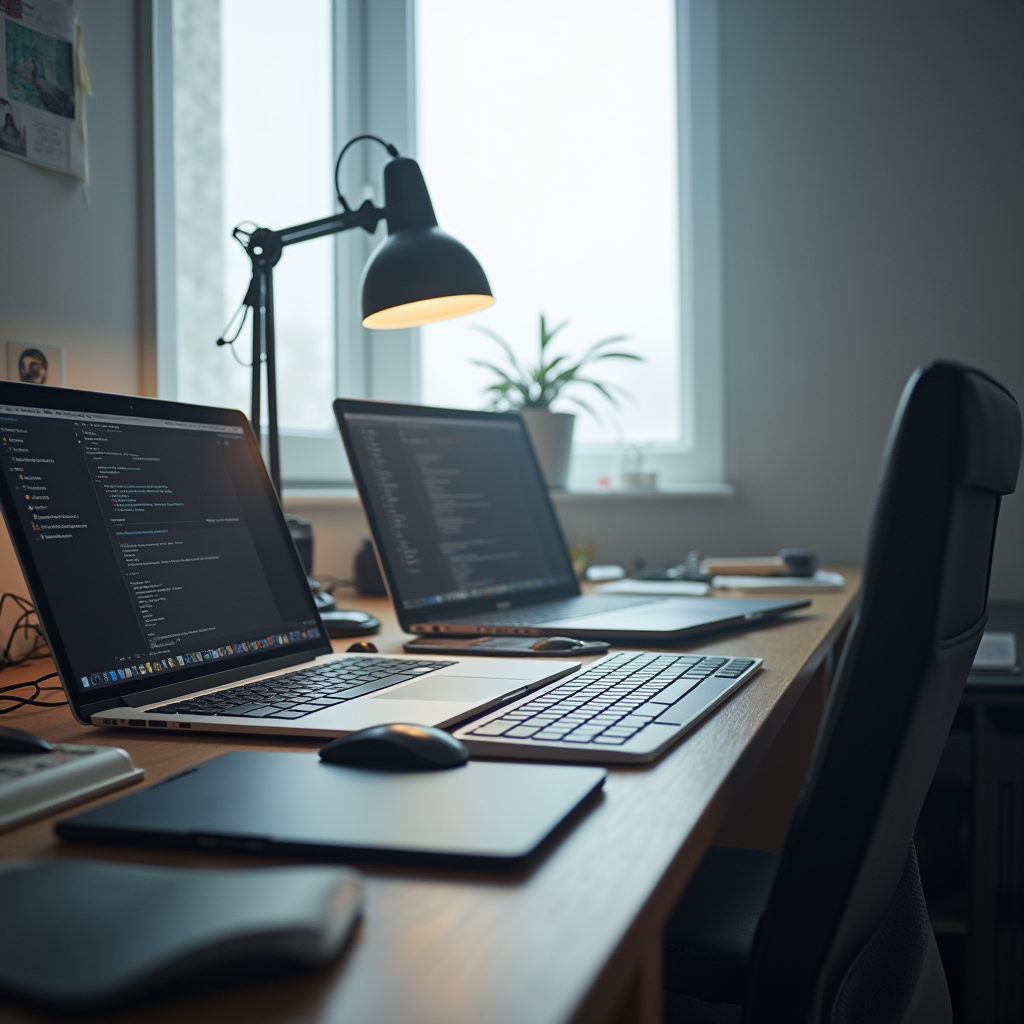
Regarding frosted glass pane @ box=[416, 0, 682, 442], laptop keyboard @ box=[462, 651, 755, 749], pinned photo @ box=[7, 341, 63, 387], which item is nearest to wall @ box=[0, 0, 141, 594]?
pinned photo @ box=[7, 341, 63, 387]

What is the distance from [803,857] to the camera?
1.93 feet

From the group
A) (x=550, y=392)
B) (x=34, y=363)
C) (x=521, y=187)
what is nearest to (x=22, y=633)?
(x=34, y=363)

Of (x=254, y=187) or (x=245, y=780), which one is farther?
(x=254, y=187)

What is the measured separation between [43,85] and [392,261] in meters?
0.48

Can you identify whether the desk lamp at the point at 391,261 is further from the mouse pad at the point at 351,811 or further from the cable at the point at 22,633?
the mouse pad at the point at 351,811

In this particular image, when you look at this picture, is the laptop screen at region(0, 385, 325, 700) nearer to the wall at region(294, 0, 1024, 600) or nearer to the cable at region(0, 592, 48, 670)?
the cable at region(0, 592, 48, 670)

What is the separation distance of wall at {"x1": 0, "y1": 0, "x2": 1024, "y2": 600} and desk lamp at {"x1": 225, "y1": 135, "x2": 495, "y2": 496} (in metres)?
0.69

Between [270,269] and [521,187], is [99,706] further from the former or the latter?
[521,187]

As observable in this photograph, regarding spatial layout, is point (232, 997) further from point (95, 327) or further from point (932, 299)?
point (932, 299)

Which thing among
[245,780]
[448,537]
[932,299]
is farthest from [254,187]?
[245,780]

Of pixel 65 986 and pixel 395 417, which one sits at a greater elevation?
pixel 395 417

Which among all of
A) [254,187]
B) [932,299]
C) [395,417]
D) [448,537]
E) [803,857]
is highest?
[254,187]

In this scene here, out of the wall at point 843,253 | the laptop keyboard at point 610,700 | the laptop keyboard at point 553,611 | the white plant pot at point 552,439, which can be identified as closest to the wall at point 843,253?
the wall at point 843,253

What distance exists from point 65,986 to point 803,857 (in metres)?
0.42
